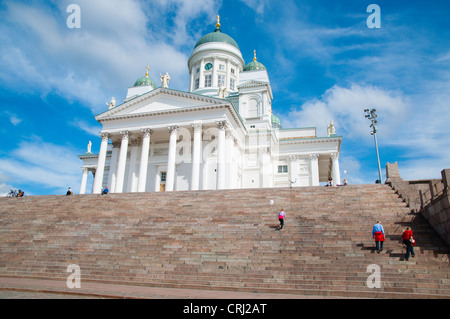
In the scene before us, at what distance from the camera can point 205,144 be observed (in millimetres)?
33719

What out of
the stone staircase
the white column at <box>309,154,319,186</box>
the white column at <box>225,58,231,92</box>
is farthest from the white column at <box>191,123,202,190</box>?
the white column at <box>225,58,231,92</box>

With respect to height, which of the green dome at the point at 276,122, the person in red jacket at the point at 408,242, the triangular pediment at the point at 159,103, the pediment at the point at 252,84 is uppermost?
the pediment at the point at 252,84

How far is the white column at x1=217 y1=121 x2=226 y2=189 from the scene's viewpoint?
28469 millimetres

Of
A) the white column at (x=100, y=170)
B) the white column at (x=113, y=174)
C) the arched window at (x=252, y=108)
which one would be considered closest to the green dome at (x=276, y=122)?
the arched window at (x=252, y=108)

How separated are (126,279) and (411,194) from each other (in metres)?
15.4

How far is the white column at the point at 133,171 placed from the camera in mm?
34375

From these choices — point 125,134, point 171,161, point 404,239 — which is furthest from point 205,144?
point 404,239

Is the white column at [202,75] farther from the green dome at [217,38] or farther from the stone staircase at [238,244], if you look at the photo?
the stone staircase at [238,244]

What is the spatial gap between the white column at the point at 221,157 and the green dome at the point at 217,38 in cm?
2632

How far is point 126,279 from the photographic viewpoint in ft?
36.9

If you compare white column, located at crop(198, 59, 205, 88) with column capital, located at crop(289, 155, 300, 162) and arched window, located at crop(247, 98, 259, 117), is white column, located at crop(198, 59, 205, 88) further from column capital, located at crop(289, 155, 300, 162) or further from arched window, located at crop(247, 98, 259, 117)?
column capital, located at crop(289, 155, 300, 162)
